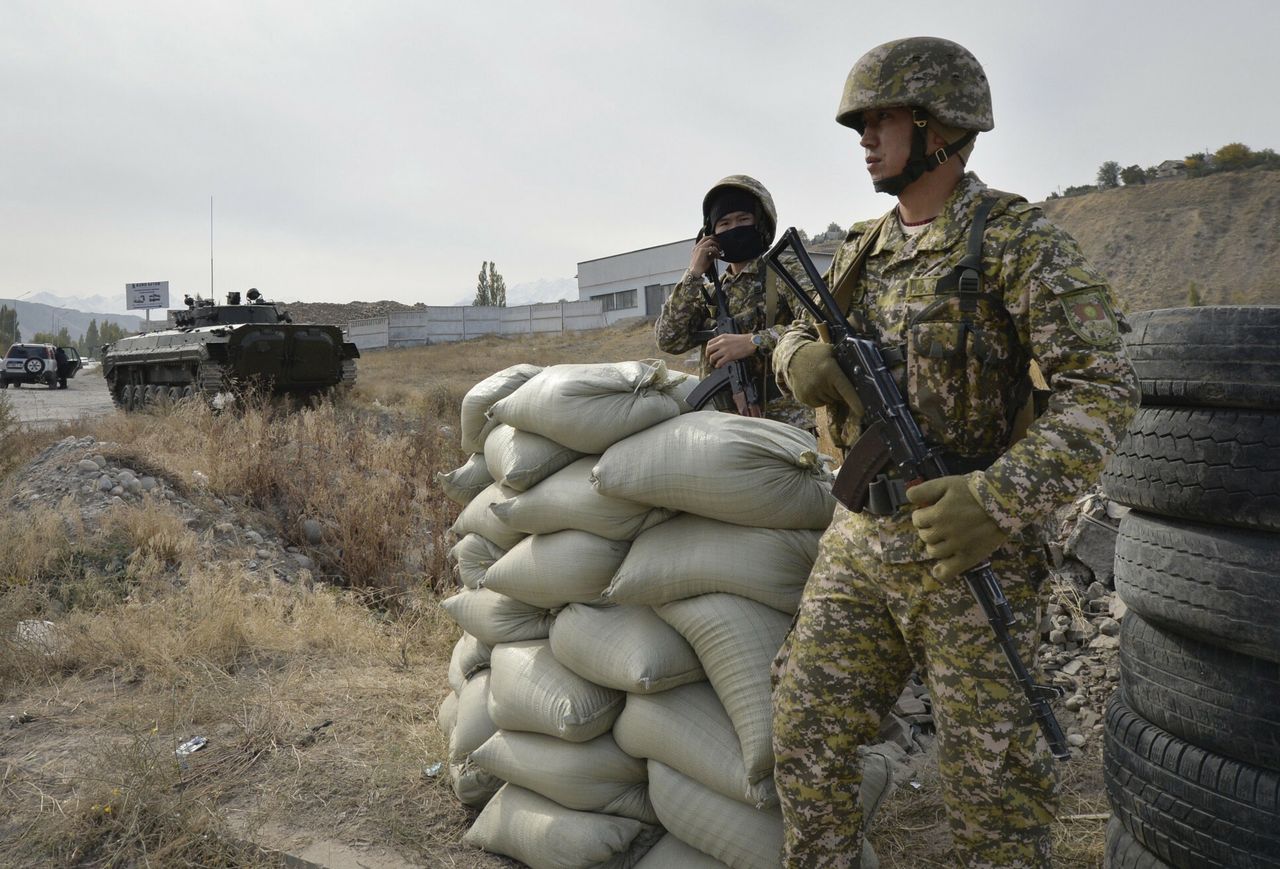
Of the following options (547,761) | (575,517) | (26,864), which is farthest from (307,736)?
(575,517)

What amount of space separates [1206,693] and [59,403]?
22.2m

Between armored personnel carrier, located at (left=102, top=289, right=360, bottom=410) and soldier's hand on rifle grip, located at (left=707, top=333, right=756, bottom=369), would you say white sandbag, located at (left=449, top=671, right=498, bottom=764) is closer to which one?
soldier's hand on rifle grip, located at (left=707, top=333, right=756, bottom=369)

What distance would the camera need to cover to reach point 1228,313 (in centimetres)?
215

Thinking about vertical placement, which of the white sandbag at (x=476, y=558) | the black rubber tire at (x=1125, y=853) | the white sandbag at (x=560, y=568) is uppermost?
the white sandbag at (x=560, y=568)

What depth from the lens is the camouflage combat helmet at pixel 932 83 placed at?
6.30ft

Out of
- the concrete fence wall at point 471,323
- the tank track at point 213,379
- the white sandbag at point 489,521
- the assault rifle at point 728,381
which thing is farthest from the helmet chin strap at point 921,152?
the concrete fence wall at point 471,323

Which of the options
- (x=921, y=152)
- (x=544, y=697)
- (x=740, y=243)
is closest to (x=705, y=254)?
(x=740, y=243)

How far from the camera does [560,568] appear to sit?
2781mm

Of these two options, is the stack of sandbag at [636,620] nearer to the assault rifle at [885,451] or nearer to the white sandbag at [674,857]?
the white sandbag at [674,857]

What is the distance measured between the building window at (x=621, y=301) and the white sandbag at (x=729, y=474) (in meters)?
36.8

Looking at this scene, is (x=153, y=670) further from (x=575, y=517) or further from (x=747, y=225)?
(x=747, y=225)

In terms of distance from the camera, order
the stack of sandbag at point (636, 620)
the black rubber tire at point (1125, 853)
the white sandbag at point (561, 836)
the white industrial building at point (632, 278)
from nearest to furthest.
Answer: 1. the black rubber tire at point (1125, 853)
2. the stack of sandbag at point (636, 620)
3. the white sandbag at point (561, 836)
4. the white industrial building at point (632, 278)

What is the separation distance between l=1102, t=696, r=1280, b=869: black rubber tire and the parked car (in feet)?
102

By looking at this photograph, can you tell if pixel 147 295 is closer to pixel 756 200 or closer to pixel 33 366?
pixel 33 366
